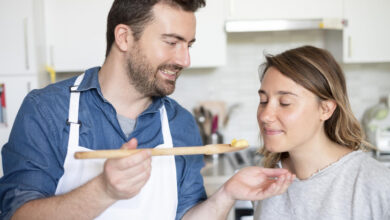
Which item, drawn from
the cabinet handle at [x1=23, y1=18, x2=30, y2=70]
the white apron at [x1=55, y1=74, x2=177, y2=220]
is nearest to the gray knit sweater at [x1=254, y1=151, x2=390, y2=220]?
the white apron at [x1=55, y1=74, x2=177, y2=220]

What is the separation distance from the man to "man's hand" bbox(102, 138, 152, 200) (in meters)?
0.25

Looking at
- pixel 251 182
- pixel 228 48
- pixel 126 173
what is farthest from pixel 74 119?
pixel 228 48

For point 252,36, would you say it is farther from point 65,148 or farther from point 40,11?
point 65,148

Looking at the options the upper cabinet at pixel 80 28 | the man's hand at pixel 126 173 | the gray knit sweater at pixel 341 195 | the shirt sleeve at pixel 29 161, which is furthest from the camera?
the upper cabinet at pixel 80 28

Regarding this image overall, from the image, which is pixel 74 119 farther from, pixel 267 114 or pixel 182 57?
pixel 267 114

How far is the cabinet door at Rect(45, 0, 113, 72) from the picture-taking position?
2.65m

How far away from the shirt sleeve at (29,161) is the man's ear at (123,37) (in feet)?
1.09

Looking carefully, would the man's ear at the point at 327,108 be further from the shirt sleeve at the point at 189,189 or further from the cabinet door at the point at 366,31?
the cabinet door at the point at 366,31

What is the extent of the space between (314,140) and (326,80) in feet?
0.71

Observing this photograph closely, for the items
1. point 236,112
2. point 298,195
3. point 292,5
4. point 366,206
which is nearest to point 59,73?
point 236,112

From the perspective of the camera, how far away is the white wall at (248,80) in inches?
123

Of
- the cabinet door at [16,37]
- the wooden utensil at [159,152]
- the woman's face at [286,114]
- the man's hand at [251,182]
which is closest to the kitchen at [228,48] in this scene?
the cabinet door at [16,37]

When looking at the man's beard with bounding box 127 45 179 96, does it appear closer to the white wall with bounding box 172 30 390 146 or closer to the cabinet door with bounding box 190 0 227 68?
the cabinet door with bounding box 190 0 227 68

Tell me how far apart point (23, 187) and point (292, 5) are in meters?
2.11
